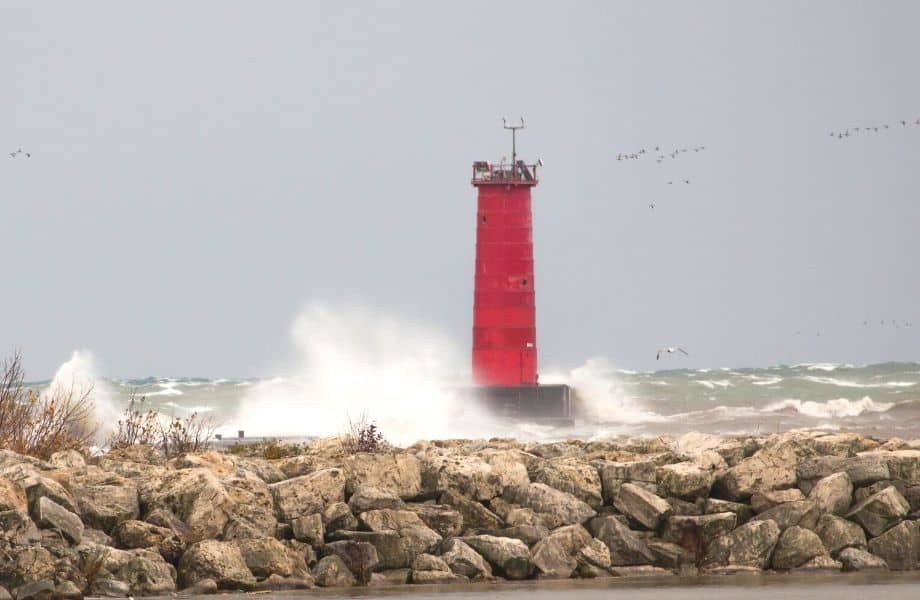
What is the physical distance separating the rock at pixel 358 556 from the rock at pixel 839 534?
14.2 ft

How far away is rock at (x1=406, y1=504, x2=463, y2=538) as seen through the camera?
1767cm

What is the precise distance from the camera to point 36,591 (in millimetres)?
15070

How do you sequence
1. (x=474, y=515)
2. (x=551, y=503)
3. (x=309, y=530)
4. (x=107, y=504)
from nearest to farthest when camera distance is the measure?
(x=107, y=504), (x=309, y=530), (x=474, y=515), (x=551, y=503)

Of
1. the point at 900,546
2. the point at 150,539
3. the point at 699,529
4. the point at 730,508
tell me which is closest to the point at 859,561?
the point at 900,546

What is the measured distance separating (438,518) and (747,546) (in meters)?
2.92

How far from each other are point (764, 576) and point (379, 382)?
106ft

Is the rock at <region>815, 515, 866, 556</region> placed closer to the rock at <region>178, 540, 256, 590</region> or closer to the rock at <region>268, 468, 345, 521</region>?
the rock at <region>268, 468, 345, 521</region>

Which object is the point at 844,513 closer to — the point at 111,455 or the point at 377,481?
the point at 377,481

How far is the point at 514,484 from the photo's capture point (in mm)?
18484

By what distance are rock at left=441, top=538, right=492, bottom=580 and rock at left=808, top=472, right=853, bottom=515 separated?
3451 millimetres

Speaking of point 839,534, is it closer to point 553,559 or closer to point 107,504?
point 553,559

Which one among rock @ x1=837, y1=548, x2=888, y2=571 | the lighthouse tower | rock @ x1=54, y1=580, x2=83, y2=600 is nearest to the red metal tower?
the lighthouse tower

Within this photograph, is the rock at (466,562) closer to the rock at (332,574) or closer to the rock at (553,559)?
the rock at (553,559)

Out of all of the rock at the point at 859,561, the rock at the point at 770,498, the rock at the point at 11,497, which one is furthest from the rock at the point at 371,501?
the rock at the point at 859,561
